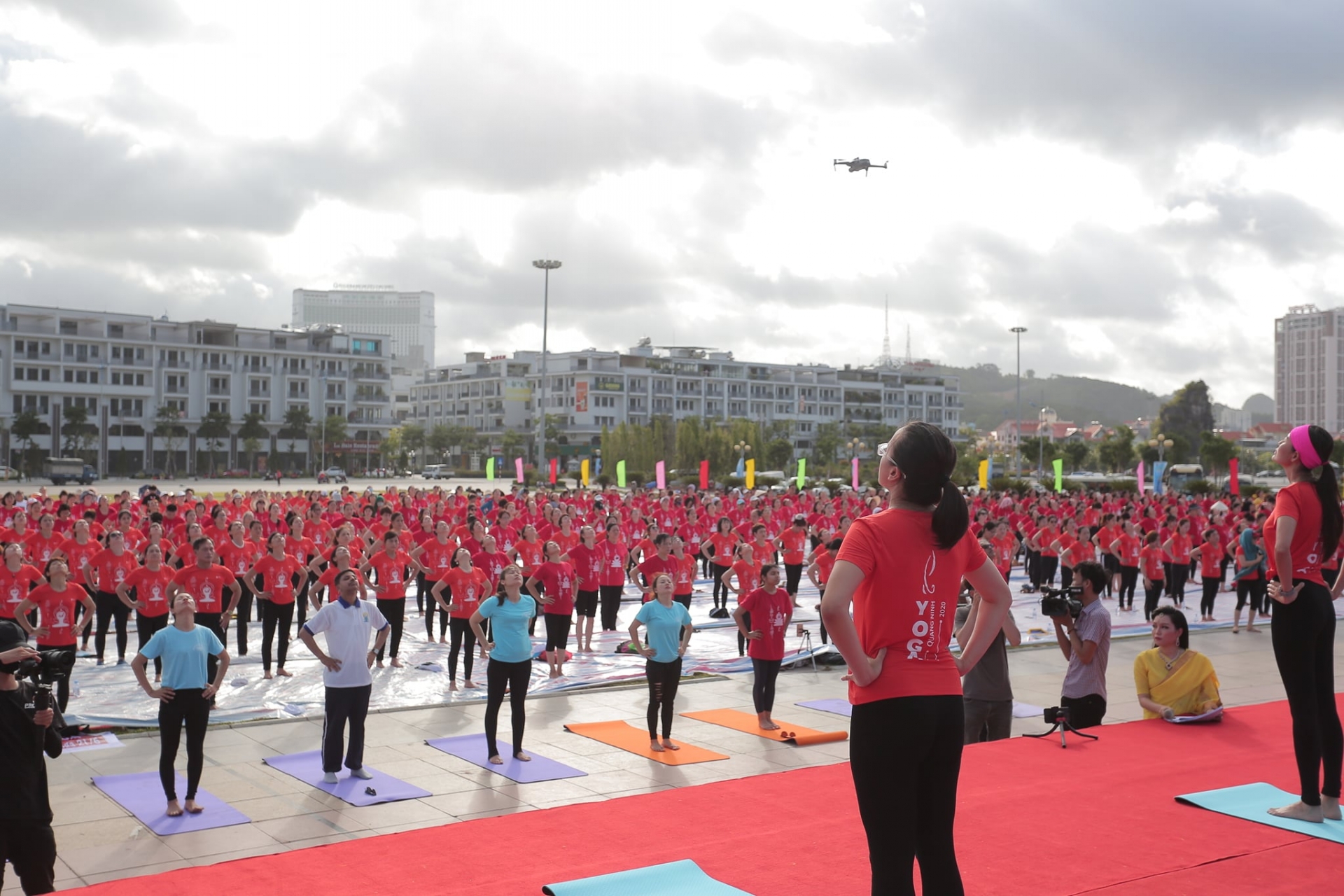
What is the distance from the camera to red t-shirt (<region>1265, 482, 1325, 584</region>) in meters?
5.19

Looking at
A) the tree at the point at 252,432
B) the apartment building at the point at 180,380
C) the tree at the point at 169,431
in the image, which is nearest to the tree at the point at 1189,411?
the apartment building at the point at 180,380

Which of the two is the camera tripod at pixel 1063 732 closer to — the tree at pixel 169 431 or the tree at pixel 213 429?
the tree at pixel 169 431

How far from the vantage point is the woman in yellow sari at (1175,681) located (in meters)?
7.68

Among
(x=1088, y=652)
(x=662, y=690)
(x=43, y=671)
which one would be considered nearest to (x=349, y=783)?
(x=662, y=690)

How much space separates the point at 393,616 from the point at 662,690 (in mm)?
5323

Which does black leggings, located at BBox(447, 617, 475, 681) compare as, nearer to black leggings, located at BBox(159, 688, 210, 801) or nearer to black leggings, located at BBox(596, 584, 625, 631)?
black leggings, located at BBox(596, 584, 625, 631)

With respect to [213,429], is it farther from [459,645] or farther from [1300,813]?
[1300,813]

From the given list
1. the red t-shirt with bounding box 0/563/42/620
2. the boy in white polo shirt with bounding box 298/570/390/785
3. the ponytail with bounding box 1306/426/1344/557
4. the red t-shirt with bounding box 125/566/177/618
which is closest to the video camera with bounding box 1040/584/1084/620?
the ponytail with bounding box 1306/426/1344/557

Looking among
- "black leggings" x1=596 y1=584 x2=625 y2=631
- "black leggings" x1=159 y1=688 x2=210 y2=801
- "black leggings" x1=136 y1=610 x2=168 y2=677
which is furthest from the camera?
"black leggings" x1=596 y1=584 x2=625 y2=631

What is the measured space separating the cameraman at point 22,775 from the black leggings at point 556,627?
857 centimetres

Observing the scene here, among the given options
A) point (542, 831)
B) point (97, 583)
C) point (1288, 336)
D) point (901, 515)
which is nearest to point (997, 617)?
point (901, 515)

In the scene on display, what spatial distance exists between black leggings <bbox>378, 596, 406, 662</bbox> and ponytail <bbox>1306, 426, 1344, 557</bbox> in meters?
10.7

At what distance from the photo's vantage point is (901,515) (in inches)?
136

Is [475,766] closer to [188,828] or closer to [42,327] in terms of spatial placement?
[188,828]
